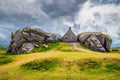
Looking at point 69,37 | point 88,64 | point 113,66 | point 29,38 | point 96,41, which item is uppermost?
point 69,37

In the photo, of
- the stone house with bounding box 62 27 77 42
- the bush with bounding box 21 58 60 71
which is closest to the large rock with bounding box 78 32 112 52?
the stone house with bounding box 62 27 77 42

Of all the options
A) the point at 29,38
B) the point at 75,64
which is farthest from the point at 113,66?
the point at 29,38

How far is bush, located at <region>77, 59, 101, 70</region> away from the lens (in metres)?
40.5

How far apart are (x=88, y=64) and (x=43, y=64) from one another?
11166 millimetres

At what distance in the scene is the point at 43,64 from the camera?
143ft

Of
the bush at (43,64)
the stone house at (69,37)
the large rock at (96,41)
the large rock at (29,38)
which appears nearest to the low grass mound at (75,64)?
the bush at (43,64)

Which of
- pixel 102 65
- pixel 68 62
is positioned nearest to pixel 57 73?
pixel 68 62

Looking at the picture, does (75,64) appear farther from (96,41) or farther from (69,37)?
(69,37)

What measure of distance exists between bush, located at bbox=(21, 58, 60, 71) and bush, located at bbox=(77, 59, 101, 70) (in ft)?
19.5

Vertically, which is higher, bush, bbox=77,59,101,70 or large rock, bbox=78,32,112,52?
large rock, bbox=78,32,112,52

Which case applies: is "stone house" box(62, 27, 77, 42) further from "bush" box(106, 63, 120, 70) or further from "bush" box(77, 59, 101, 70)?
"bush" box(106, 63, 120, 70)

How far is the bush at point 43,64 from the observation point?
41.8 metres

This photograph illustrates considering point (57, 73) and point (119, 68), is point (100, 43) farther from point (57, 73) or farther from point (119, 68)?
point (57, 73)

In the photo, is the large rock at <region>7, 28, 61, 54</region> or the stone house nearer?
the large rock at <region>7, 28, 61, 54</region>
